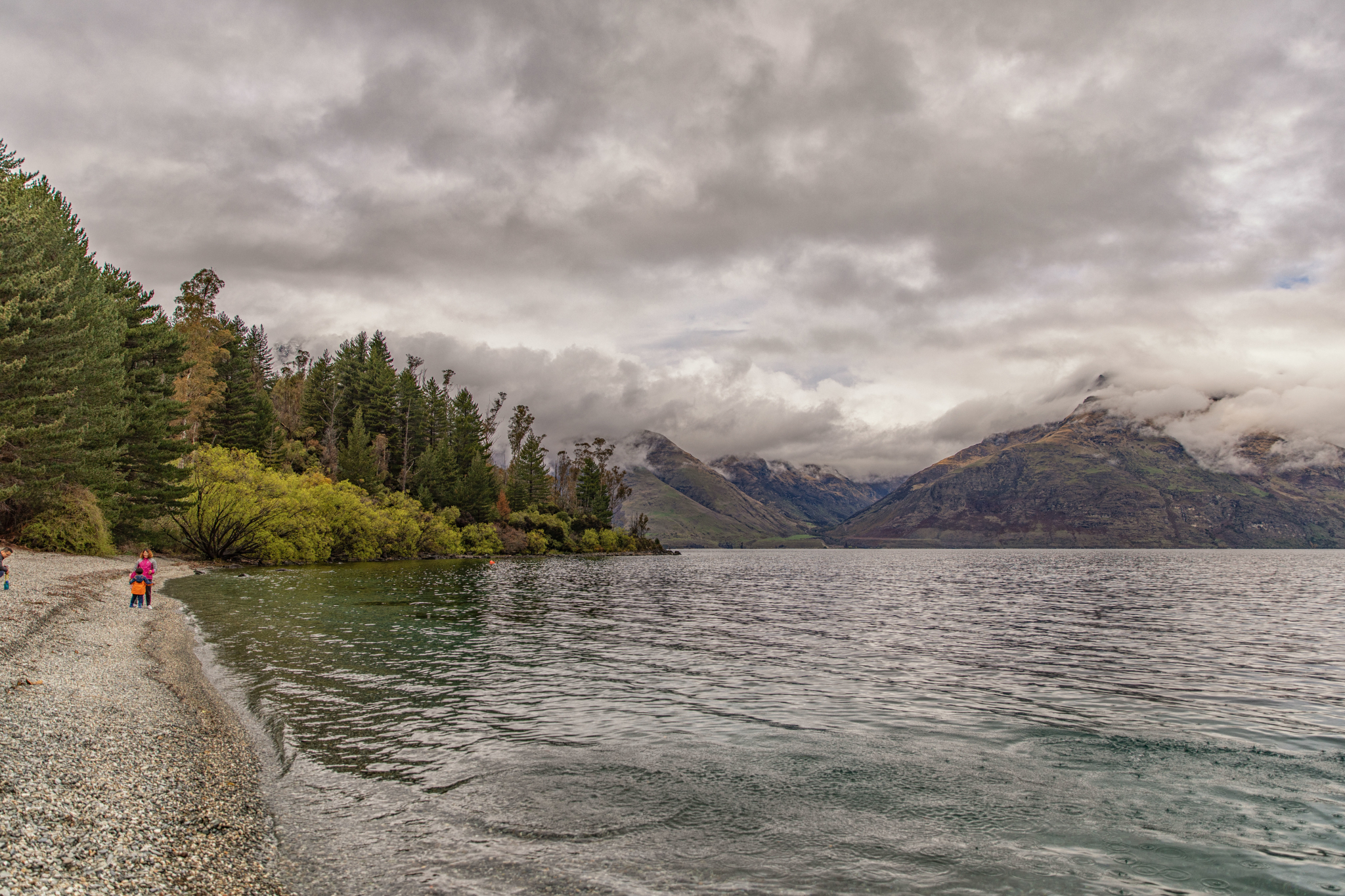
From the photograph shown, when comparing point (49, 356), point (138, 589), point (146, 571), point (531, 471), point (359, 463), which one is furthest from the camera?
point (531, 471)

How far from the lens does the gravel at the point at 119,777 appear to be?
941 cm

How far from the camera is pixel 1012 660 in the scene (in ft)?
109

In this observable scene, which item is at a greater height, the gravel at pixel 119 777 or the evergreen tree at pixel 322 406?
the evergreen tree at pixel 322 406

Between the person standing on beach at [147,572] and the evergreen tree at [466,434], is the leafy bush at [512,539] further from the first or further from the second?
the person standing on beach at [147,572]

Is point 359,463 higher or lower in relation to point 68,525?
higher

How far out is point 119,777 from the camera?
1291 centimetres

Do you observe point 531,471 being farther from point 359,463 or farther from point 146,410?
point 146,410

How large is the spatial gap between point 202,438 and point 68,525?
45.6 meters

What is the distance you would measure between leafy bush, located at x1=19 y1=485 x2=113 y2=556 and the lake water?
29.2 m

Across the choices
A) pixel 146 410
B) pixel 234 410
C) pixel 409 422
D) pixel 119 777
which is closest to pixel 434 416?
pixel 409 422

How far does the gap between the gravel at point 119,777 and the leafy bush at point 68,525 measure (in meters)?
41.3

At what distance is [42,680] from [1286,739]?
112ft

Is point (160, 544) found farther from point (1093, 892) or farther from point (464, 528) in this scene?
point (1093, 892)

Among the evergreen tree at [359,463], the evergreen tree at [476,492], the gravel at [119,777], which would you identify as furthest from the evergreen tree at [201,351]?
the gravel at [119,777]
